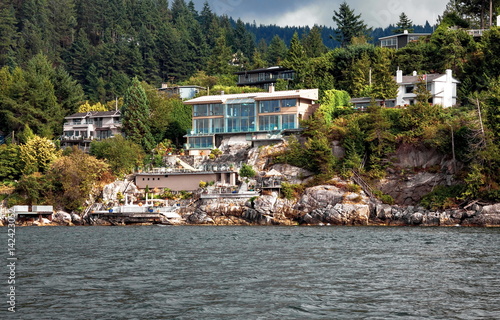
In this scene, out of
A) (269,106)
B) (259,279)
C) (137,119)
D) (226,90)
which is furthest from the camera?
(226,90)

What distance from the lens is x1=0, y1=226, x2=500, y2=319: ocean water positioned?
2234 cm

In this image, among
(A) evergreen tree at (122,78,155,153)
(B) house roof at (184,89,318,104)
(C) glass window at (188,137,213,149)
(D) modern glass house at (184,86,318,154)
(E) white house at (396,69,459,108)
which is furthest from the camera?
(A) evergreen tree at (122,78,155,153)

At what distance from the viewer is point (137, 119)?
290 feet

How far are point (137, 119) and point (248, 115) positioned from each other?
48.7 feet

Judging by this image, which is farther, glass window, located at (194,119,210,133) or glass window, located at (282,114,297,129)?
glass window, located at (194,119,210,133)

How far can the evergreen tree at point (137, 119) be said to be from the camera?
87375 mm

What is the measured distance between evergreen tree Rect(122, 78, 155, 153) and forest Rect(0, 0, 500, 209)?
0.55ft

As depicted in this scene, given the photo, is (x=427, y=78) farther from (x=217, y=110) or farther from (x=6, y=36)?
(x=6, y=36)

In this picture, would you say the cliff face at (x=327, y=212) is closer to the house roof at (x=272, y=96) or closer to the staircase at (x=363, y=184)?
the staircase at (x=363, y=184)

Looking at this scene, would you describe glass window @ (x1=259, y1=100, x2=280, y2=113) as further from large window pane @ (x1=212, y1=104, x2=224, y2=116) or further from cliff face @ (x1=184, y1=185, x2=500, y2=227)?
cliff face @ (x1=184, y1=185, x2=500, y2=227)

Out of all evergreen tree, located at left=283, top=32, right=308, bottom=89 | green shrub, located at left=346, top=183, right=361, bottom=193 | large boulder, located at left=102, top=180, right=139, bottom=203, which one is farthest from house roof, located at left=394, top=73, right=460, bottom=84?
large boulder, located at left=102, top=180, right=139, bottom=203

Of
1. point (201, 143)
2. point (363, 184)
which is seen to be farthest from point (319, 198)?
point (201, 143)

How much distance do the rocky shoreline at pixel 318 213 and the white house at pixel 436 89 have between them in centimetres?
2064

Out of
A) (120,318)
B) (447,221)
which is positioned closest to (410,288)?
(120,318)
